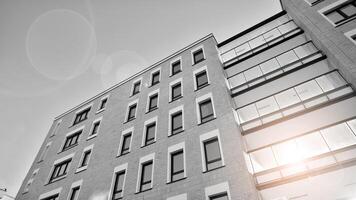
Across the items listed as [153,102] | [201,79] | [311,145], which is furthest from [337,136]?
[153,102]

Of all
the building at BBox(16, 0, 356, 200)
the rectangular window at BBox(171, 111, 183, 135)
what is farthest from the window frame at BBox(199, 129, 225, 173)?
the rectangular window at BBox(171, 111, 183, 135)

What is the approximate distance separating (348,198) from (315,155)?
1735 millimetres

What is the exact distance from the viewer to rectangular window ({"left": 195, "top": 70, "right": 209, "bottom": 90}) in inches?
576

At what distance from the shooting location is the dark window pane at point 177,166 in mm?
11084

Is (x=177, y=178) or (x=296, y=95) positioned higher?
(x=296, y=95)

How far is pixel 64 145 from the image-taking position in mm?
19750

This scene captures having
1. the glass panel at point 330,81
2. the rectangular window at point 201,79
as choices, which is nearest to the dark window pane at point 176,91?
the rectangular window at point 201,79

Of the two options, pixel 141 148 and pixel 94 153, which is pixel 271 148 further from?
pixel 94 153

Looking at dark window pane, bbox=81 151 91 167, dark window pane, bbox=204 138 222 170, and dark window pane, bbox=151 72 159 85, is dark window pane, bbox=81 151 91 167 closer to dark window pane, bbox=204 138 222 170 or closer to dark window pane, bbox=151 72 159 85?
dark window pane, bbox=151 72 159 85

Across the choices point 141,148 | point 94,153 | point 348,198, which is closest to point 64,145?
point 94,153

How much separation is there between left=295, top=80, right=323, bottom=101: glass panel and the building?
0.22 ft

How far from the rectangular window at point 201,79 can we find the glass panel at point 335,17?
8289 mm

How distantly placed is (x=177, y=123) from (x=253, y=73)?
6.08m

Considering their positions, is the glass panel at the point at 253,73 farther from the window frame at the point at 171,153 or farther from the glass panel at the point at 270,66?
the window frame at the point at 171,153
